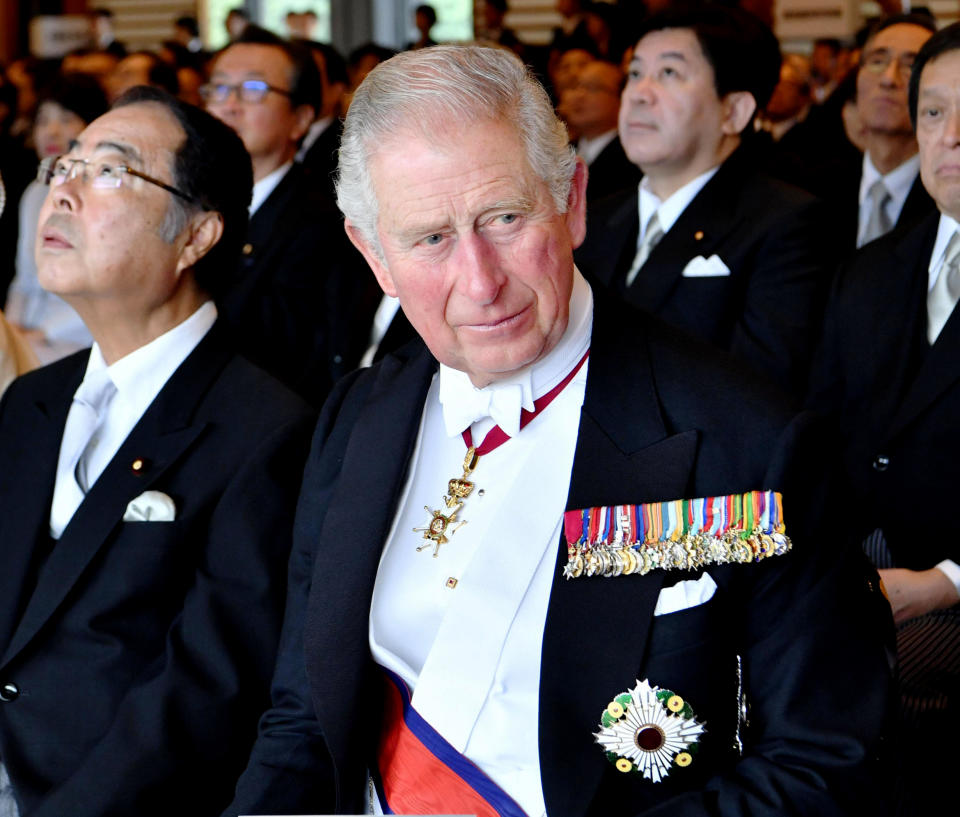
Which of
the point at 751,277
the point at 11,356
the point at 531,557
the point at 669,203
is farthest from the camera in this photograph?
the point at 669,203

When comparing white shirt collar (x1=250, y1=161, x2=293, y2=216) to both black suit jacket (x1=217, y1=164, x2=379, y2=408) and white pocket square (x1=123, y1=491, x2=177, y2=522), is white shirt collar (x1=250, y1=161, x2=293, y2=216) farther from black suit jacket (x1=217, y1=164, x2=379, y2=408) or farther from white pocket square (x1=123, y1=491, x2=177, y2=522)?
white pocket square (x1=123, y1=491, x2=177, y2=522)

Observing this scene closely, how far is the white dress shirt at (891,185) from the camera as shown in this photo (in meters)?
3.70

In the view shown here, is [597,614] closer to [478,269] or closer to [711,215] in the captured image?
[478,269]

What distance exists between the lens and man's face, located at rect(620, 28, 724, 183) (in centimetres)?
329

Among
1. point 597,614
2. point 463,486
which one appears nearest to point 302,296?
point 463,486

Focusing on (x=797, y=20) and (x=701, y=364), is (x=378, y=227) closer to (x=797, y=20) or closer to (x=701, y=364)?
(x=701, y=364)

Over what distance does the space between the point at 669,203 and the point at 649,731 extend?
2.08m

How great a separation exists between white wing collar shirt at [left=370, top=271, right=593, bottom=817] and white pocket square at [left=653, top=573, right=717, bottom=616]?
0.52 feet

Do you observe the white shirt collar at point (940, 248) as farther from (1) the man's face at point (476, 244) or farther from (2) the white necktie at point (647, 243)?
(1) the man's face at point (476, 244)

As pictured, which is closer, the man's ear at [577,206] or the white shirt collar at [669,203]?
the man's ear at [577,206]

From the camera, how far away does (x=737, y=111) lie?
337cm

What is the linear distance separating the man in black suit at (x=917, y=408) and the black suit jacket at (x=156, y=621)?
105 cm

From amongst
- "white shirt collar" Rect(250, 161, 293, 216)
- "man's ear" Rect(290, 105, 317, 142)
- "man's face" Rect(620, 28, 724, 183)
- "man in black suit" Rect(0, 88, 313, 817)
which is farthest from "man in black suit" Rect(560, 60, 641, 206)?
"man in black suit" Rect(0, 88, 313, 817)

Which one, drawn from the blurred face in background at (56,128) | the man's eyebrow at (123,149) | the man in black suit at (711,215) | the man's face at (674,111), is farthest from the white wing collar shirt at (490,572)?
the blurred face in background at (56,128)
